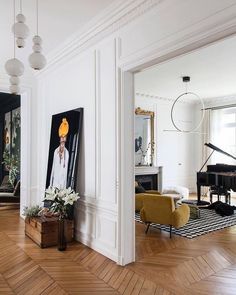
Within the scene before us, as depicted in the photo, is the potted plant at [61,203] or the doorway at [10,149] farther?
the doorway at [10,149]

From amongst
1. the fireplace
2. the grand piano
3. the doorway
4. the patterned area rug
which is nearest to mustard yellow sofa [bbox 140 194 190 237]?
the patterned area rug

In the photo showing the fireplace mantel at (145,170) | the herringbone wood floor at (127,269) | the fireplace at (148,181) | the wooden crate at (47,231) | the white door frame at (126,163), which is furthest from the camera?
the fireplace at (148,181)

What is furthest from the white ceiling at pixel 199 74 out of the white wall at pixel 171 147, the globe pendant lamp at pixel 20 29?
the globe pendant lamp at pixel 20 29

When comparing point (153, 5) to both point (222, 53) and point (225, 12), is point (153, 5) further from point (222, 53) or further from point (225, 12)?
point (222, 53)

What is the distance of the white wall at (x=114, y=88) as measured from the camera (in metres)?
2.72

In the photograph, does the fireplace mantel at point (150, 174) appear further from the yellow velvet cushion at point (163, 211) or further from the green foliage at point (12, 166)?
the green foliage at point (12, 166)

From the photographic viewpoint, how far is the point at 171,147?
9023 mm

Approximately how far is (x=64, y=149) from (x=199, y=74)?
3.53 m

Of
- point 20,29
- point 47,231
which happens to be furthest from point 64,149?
point 20,29

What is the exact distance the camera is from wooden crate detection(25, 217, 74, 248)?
4.09m

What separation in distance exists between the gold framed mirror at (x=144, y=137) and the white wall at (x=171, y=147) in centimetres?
19

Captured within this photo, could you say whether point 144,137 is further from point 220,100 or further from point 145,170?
point 220,100

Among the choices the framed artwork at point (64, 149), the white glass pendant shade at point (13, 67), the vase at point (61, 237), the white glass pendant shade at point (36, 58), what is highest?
the white glass pendant shade at point (36, 58)

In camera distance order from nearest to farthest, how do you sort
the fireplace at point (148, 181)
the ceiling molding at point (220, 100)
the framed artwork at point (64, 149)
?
1. the framed artwork at point (64, 149)
2. the fireplace at point (148, 181)
3. the ceiling molding at point (220, 100)
